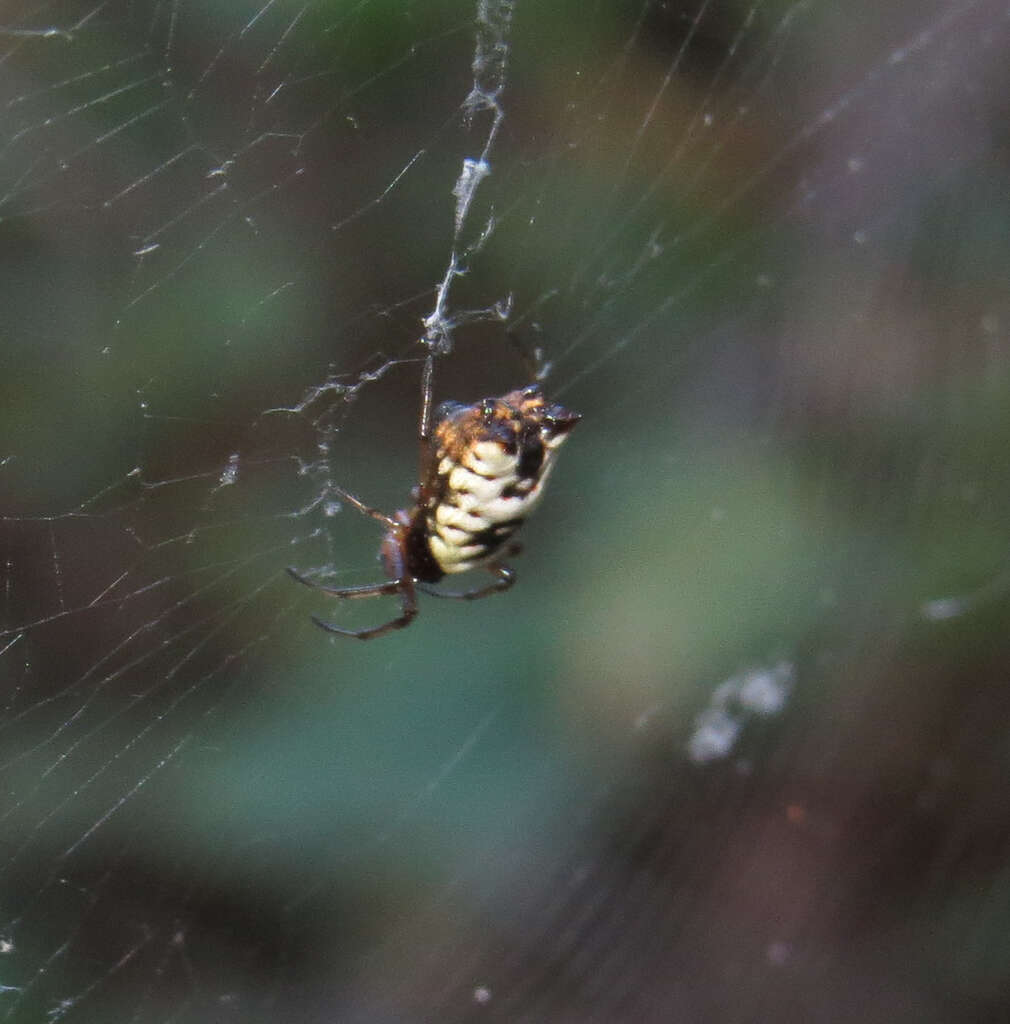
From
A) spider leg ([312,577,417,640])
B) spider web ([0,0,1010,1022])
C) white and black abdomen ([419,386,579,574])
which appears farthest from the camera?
spider leg ([312,577,417,640])

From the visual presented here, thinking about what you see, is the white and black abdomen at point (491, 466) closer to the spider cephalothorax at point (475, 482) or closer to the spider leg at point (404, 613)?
the spider cephalothorax at point (475, 482)

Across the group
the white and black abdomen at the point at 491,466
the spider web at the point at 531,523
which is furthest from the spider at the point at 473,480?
the spider web at the point at 531,523

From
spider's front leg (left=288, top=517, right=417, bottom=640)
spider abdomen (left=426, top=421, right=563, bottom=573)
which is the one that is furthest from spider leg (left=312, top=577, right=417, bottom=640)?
spider abdomen (left=426, top=421, right=563, bottom=573)

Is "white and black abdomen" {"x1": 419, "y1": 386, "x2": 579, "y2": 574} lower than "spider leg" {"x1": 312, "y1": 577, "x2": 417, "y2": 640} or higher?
higher

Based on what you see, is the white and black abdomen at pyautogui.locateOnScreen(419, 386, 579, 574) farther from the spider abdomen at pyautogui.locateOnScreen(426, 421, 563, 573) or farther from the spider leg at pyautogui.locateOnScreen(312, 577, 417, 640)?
the spider leg at pyautogui.locateOnScreen(312, 577, 417, 640)

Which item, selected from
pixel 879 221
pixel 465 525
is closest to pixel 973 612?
pixel 879 221

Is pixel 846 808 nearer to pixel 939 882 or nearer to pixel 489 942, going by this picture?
pixel 939 882

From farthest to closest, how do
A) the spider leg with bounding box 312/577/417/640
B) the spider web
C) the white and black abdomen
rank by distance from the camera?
1. the spider leg with bounding box 312/577/417/640
2. the spider web
3. the white and black abdomen

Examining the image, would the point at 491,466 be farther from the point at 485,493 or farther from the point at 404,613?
the point at 404,613
